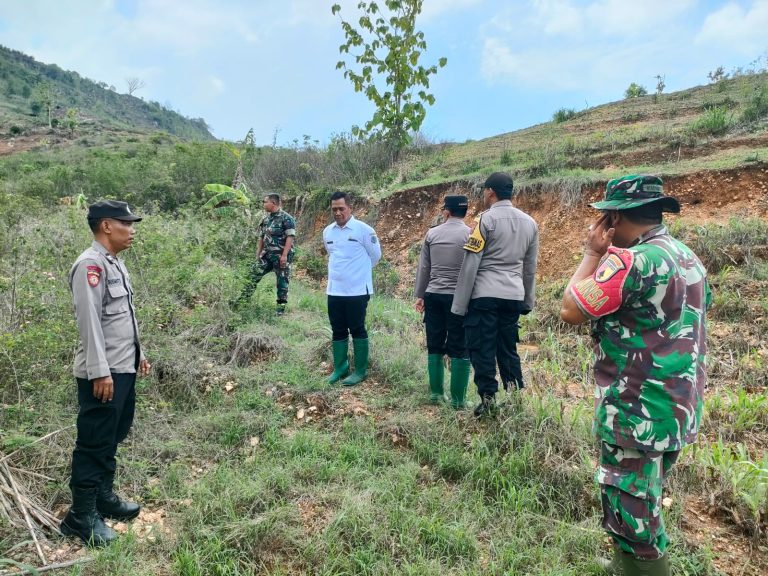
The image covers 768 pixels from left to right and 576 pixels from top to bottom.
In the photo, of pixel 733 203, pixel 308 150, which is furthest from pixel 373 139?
pixel 733 203

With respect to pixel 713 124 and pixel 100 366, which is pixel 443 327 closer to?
pixel 100 366

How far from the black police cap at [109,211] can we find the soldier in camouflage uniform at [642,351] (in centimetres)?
231

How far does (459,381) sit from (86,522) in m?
2.55

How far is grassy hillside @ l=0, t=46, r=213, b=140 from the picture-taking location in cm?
3884

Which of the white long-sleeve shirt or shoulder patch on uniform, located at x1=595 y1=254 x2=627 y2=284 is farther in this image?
the white long-sleeve shirt

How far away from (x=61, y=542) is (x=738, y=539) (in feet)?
11.5

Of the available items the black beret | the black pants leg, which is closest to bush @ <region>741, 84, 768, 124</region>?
the black beret

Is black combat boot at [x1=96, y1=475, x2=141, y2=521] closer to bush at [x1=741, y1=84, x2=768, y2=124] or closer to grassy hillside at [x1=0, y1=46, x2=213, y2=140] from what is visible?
bush at [x1=741, y1=84, x2=768, y2=124]

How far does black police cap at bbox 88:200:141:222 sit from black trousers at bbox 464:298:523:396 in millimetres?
2257

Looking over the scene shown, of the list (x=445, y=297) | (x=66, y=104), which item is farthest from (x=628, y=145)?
(x=66, y=104)

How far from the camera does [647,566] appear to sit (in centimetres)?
186

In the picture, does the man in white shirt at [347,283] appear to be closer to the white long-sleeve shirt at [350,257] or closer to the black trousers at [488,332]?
the white long-sleeve shirt at [350,257]

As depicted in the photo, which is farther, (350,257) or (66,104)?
(66,104)

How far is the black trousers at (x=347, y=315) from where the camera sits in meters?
4.29
